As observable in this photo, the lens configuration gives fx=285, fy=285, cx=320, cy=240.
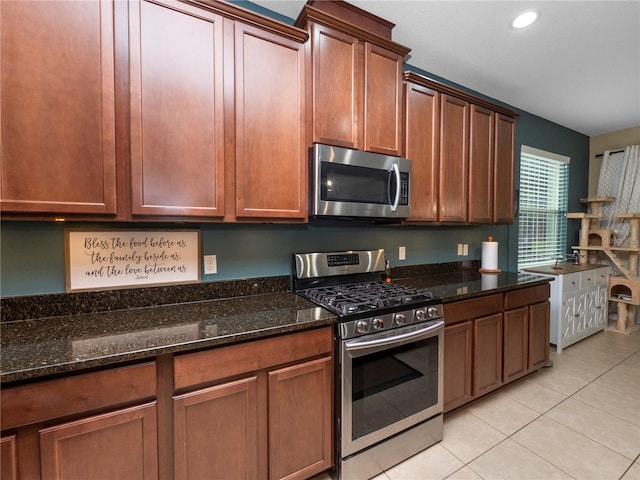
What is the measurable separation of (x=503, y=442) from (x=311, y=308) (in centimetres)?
151

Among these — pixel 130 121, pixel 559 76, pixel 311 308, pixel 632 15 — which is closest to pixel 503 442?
pixel 311 308

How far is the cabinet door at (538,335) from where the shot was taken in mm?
2369

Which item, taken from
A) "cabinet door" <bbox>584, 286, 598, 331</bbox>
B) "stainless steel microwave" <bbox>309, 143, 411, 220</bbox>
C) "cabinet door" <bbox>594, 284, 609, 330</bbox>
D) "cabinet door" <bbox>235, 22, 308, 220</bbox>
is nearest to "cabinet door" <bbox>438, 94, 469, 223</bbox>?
"stainless steel microwave" <bbox>309, 143, 411, 220</bbox>

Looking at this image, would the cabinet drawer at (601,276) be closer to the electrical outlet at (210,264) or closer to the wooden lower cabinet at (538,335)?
the wooden lower cabinet at (538,335)

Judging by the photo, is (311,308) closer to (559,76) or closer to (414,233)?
(414,233)

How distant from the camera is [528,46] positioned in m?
2.15

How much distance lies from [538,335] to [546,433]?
84 centimetres

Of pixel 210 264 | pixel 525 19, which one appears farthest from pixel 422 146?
pixel 210 264

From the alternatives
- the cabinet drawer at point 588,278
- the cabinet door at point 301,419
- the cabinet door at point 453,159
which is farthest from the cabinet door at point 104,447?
A: the cabinet drawer at point 588,278

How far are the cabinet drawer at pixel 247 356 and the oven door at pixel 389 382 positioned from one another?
0.50 ft

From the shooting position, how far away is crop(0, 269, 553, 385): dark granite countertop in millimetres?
935

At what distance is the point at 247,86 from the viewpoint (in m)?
1.47

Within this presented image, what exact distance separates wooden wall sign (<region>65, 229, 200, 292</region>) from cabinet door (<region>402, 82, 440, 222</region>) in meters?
1.55

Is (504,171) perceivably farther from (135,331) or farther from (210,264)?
(135,331)
